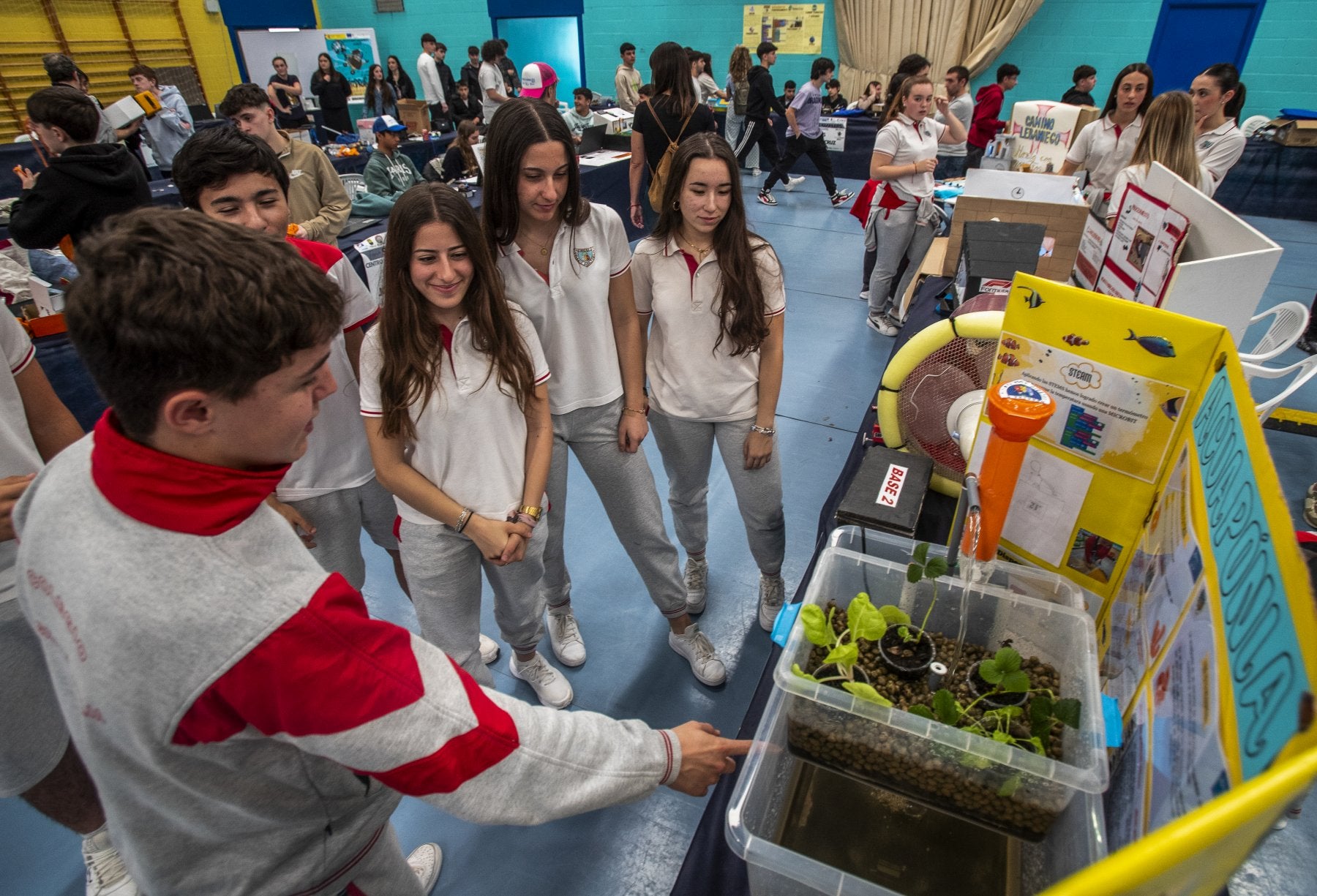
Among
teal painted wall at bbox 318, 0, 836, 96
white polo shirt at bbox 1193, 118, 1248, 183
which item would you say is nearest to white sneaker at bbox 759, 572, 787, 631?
white polo shirt at bbox 1193, 118, 1248, 183

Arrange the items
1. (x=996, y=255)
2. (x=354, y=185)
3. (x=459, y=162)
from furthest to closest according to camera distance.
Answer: (x=459, y=162), (x=354, y=185), (x=996, y=255)

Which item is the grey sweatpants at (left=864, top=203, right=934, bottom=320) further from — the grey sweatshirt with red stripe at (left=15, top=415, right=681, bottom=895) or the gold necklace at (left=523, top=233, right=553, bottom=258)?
the grey sweatshirt with red stripe at (left=15, top=415, right=681, bottom=895)

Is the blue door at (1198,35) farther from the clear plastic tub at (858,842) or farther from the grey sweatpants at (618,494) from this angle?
the clear plastic tub at (858,842)

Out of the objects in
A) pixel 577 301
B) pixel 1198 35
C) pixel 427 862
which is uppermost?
pixel 1198 35

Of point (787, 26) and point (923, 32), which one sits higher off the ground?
point (787, 26)

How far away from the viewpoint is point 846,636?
3.09 feet

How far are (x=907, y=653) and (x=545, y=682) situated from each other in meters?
1.24

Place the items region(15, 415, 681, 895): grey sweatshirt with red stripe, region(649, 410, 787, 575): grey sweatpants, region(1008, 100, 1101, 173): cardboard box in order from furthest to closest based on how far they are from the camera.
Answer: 1. region(1008, 100, 1101, 173): cardboard box
2. region(649, 410, 787, 575): grey sweatpants
3. region(15, 415, 681, 895): grey sweatshirt with red stripe

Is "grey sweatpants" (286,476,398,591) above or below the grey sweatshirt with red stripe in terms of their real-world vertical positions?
below

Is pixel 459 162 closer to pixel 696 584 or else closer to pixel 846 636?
pixel 696 584

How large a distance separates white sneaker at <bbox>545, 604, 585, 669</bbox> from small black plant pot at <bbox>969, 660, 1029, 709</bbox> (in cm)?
134

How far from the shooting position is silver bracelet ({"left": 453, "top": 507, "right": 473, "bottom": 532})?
1.39 metres

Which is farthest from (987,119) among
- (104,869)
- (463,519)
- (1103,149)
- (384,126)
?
(104,869)

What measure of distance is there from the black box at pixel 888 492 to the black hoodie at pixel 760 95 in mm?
6114
